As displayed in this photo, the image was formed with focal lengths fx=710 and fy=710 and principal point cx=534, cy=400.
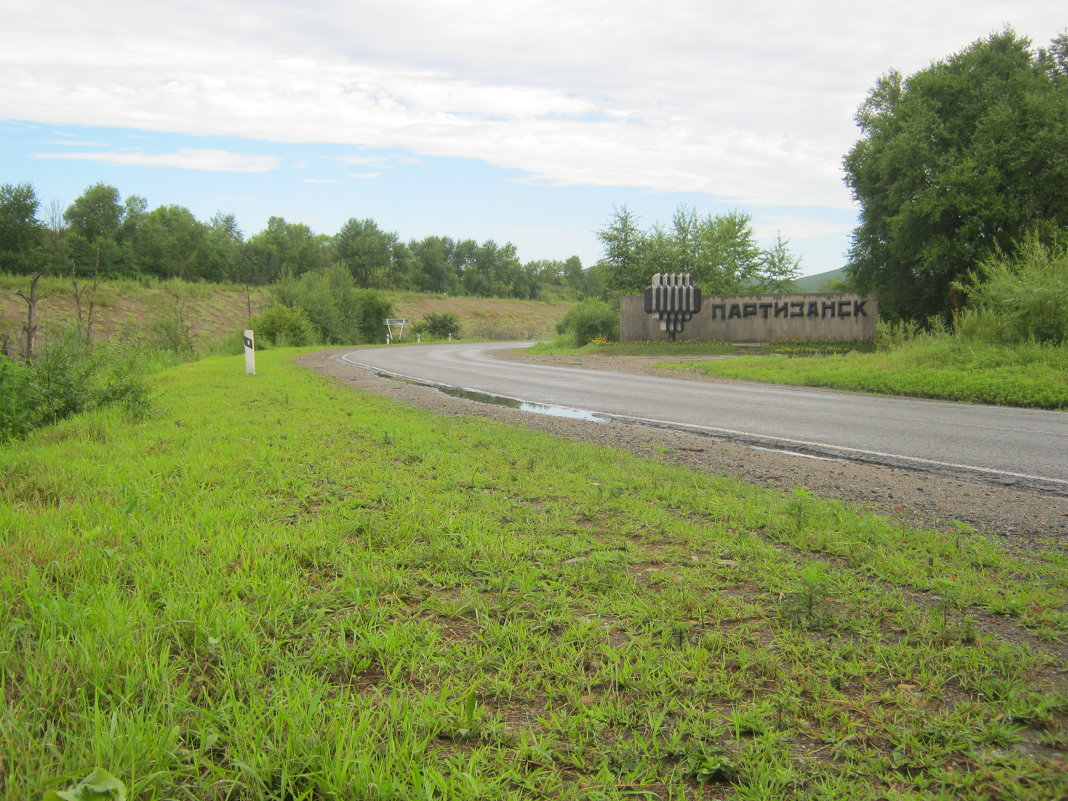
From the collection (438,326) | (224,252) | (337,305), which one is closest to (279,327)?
(337,305)

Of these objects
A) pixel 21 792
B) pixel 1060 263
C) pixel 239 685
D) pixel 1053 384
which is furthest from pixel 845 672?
pixel 1060 263

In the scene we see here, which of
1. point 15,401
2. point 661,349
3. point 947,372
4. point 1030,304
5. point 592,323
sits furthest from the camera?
point 592,323

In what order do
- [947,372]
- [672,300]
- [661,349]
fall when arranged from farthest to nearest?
[672,300] → [661,349] → [947,372]

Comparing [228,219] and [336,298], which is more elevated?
[228,219]

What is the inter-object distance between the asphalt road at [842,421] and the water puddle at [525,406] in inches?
10.5

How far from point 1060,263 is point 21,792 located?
2157cm

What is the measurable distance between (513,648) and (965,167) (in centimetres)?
3013

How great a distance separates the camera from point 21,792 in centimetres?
209

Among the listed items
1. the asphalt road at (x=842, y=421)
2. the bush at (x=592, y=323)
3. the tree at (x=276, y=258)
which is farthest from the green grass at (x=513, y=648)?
the tree at (x=276, y=258)

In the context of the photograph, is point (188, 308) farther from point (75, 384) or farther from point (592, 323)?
point (75, 384)

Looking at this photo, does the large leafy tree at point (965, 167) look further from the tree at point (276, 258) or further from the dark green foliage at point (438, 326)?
the tree at point (276, 258)

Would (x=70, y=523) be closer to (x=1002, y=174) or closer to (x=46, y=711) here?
(x=46, y=711)

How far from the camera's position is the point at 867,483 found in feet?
21.4

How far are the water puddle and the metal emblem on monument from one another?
18.8 metres
